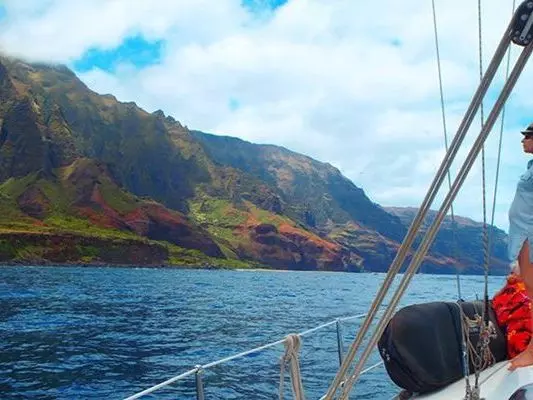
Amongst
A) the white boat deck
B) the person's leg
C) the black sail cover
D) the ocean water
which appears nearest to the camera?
the white boat deck

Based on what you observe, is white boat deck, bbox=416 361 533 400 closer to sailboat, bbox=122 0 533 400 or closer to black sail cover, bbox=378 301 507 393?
sailboat, bbox=122 0 533 400

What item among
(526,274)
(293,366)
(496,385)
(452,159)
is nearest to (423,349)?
(496,385)

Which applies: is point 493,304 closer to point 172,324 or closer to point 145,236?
point 172,324

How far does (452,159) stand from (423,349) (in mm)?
2001

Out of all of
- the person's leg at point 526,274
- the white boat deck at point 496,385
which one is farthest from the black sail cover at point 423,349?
the person's leg at point 526,274

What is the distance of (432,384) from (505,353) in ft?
3.26

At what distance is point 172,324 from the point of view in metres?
30.9

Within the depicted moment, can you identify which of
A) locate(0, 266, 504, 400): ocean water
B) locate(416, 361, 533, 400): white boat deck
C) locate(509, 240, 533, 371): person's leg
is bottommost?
locate(0, 266, 504, 400): ocean water

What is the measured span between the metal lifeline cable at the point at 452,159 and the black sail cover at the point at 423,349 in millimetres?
1128

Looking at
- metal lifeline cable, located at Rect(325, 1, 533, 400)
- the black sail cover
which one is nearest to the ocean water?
the black sail cover

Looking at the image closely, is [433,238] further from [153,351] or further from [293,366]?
[153,351]

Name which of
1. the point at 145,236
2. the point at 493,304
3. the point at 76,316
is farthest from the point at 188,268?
the point at 493,304

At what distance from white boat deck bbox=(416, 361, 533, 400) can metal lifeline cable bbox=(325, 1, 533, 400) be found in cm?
128

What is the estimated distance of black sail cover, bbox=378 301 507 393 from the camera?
16.8 feet
